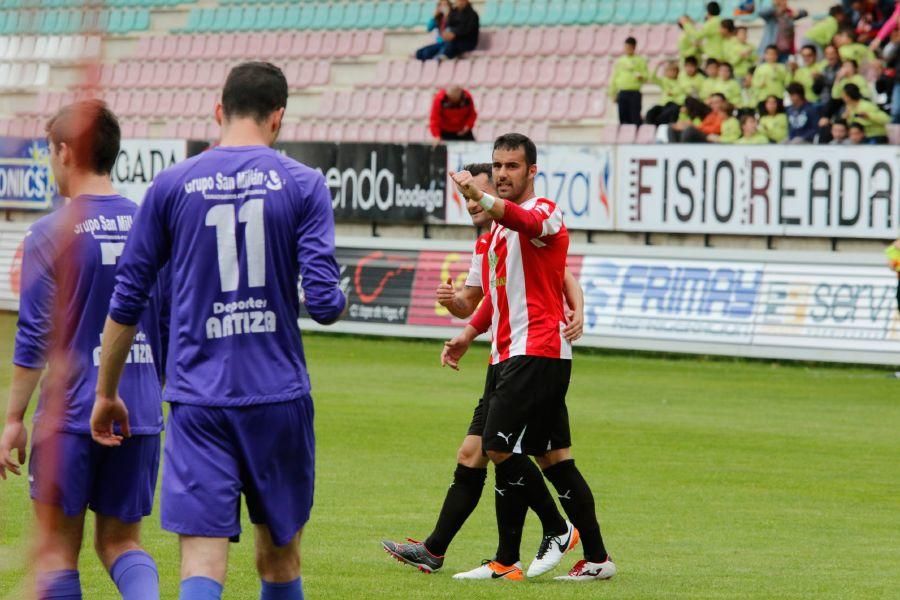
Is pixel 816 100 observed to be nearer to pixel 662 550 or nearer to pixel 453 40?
pixel 453 40

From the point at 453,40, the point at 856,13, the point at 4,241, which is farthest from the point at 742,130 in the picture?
the point at 4,241

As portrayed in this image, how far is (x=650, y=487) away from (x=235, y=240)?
682 centimetres

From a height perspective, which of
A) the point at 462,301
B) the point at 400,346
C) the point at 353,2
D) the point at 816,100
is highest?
the point at 353,2

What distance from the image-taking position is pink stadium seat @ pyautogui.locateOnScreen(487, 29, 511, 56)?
29906mm

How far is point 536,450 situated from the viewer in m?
8.40

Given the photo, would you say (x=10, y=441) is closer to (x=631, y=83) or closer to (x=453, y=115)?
(x=453, y=115)

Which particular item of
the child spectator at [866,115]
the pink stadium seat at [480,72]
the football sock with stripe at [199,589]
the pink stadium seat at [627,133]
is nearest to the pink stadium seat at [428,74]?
the pink stadium seat at [480,72]

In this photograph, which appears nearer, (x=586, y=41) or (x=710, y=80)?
(x=710, y=80)

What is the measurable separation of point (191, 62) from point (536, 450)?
27537 mm

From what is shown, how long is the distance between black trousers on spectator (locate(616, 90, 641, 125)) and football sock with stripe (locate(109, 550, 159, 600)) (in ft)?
65.5

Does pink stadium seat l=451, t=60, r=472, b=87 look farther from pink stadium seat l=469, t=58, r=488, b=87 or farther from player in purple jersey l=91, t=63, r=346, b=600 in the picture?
player in purple jersey l=91, t=63, r=346, b=600

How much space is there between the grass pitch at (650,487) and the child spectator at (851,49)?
4.99 m

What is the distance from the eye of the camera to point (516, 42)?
29938 millimetres

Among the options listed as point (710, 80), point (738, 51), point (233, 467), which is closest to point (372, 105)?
point (710, 80)
